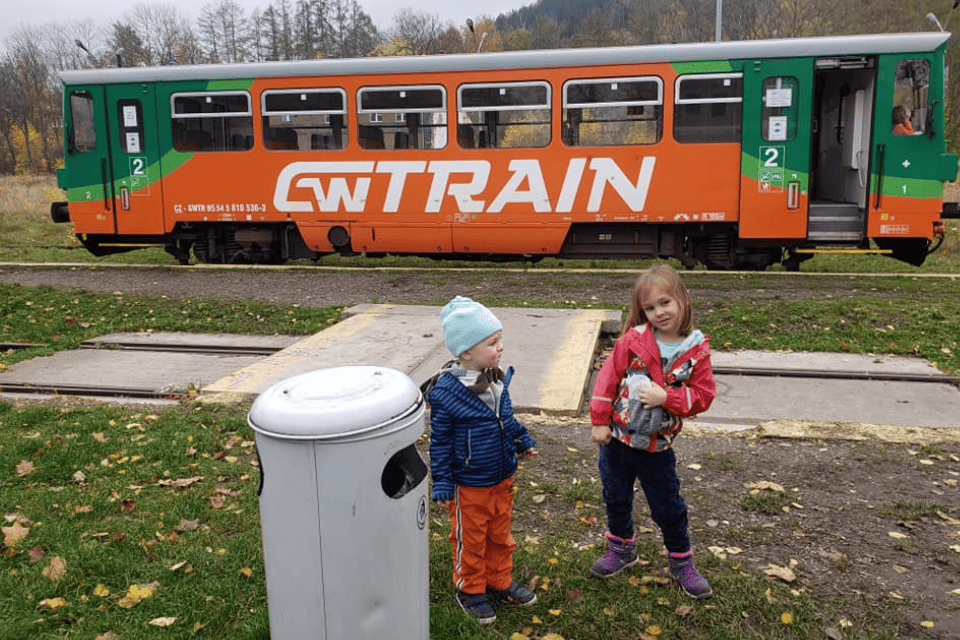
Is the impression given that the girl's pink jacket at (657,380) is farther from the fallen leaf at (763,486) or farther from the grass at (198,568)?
the fallen leaf at (763,486)

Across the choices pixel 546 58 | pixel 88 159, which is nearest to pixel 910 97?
pixel 546 58

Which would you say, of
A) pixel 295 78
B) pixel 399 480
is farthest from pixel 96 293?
pixel 399 480

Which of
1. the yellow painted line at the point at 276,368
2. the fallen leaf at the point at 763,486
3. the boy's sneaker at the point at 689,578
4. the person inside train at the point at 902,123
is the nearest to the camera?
the boy's sneaker at the point at 689,578

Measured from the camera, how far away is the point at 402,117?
41.2 ft

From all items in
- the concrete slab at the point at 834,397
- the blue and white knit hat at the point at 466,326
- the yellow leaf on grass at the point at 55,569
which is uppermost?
the blue and white knit hat at the point at 466,326

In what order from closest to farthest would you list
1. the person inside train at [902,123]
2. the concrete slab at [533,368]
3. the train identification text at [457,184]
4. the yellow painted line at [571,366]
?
the yellow painted line at [571,366] → the concrete slab at [533,368] → the person inside train at [902,123] → the train identification text at [457,184]

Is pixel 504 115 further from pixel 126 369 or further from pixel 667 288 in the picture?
pixel 667 288

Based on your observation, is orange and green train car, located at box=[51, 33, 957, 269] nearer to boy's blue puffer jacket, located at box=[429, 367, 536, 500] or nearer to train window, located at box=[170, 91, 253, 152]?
train window, located at box=[170, 91, 253, 152]

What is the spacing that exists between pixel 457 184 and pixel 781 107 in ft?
15.7

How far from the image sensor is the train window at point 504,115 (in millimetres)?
12055

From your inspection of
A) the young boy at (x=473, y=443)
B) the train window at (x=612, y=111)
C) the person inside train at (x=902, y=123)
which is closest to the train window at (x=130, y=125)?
the train window at (x=612, y=111)

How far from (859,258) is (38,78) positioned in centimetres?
6778

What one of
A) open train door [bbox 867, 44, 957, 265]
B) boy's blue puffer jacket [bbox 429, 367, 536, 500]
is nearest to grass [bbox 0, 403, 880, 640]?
boy's blue puffer jacket [bbox 429, 367, 536, 500]

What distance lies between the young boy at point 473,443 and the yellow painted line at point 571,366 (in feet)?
8.91
